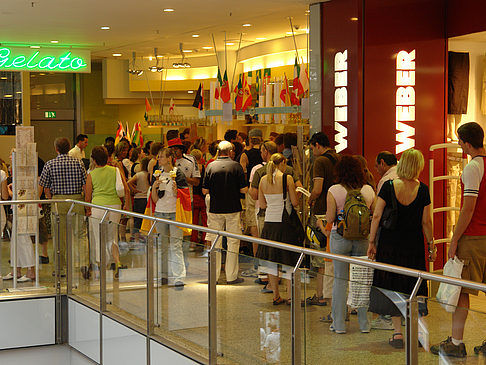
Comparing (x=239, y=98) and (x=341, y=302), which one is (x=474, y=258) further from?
(x=239, y=98)

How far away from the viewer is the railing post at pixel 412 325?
326 centimetres

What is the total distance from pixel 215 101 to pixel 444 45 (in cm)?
Result: 390

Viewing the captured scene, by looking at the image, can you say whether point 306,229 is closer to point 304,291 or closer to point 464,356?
point 304,291

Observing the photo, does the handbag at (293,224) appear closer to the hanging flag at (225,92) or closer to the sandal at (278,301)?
the sandal at (278,301)

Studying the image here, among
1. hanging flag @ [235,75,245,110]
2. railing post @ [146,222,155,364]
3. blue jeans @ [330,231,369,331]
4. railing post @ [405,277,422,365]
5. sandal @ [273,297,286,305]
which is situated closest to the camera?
railing post @ [405,277,422,365]

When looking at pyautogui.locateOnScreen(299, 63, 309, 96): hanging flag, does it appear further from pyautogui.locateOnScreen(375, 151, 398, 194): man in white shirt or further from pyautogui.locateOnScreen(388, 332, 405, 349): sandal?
pyautogui.locateOnScreen(388, 332, 405, 349): sandal

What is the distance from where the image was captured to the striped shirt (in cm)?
866

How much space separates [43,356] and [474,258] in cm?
498

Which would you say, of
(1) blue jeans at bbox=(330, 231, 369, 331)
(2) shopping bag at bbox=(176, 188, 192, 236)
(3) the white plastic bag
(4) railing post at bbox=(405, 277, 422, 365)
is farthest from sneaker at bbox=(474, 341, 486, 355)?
(2) shopping bag at bbox=(176, 188, 192, 236)

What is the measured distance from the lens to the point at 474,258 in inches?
210

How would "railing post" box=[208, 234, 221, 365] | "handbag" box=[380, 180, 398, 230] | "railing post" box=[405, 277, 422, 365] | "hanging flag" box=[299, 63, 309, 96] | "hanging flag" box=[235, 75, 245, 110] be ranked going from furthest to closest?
"hanging flag" box=[235, 75, 245, 110] → "hanging flag" box=[299, 63, 309, 96] → "handbag" box=[380, 180, 398, 230] → "railing post" box=[208, 234, 221, 365] → "railing post" box=[405, 277, 422, 365]

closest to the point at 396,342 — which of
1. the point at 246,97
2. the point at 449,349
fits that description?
the point at 449,349

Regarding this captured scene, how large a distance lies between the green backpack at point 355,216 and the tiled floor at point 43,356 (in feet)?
11.0

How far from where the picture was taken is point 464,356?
3.02m
